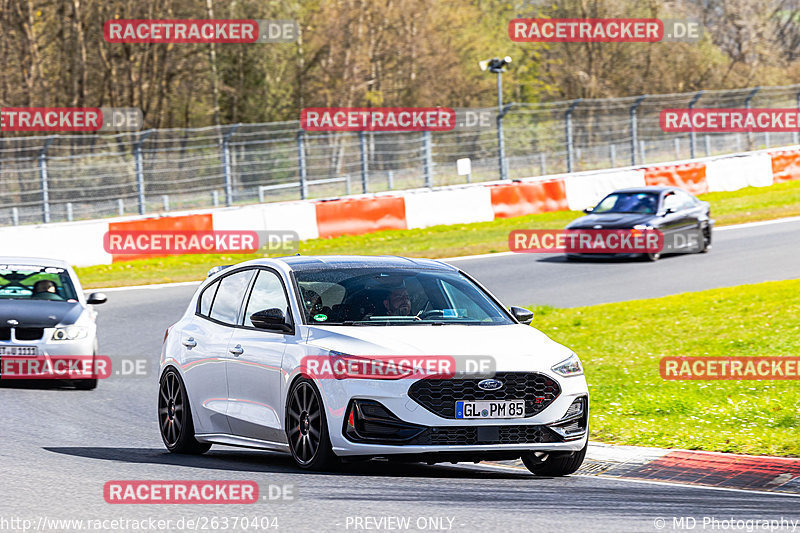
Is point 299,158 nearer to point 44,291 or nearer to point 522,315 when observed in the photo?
point 44,291

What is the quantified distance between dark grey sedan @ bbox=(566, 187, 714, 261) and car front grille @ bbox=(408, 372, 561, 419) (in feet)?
55.9

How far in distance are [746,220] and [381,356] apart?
963 inches

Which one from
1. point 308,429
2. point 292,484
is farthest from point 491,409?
point 292,484

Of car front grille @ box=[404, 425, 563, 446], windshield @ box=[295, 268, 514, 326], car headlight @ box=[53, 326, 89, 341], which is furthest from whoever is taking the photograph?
car headlight @ box=[53, 326, 89, 341]

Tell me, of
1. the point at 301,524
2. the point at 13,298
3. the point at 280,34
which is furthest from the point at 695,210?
the point at 280,34

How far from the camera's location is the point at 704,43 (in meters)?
68.0

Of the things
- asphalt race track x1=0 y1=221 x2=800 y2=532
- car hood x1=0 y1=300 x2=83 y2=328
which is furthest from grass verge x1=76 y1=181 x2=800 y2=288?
asphalt race track x1=0 y1=221 x2=800 y2=532

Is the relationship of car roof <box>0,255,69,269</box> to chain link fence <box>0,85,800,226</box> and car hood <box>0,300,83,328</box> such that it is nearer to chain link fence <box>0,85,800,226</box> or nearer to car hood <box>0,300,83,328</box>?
car hood <box>0,300,83,328</box>

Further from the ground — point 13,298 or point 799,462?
point 13,298

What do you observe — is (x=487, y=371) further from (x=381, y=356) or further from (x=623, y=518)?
(x=623, y=518)

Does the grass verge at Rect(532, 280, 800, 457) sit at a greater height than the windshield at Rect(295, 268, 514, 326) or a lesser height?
lesser

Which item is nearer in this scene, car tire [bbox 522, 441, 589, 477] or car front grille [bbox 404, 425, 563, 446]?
car front grille [bbox 404, 425, 563, 446]

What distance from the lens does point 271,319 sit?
9.00 meters

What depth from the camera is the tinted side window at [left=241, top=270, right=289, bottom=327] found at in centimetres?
954
